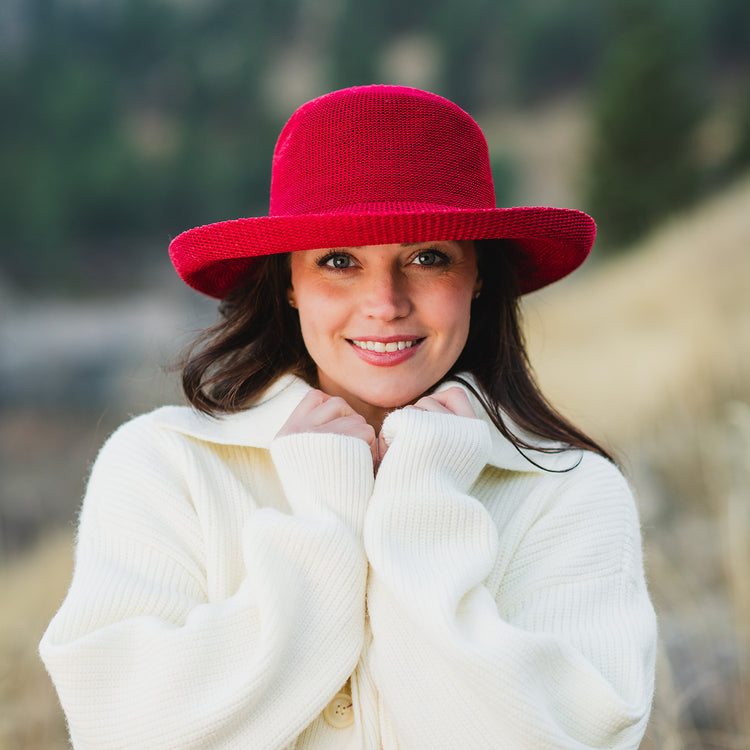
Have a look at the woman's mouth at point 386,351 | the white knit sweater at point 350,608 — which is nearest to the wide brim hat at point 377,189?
the woman's mouth at point 386,351

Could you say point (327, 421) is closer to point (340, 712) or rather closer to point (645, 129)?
point (340, 712)

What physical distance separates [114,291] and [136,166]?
422 cm

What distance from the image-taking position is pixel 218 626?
1678 millimetres

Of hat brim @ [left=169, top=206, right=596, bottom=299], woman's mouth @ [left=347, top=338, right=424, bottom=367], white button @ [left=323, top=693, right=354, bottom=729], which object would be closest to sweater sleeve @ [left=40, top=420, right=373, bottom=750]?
white button @ [left=323, top=693, right=354, bottom=729]

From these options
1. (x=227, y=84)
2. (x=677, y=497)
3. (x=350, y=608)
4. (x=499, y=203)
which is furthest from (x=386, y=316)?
(x=227, y=84)

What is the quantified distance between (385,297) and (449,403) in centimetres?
27

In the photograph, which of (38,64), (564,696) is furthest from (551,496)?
(38,64)

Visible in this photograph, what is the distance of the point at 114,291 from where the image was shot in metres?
31.0

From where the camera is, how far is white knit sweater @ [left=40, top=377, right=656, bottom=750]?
1626 mm

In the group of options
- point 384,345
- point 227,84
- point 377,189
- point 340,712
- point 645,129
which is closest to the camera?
point 340,712

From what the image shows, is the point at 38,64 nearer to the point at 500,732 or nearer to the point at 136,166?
the point at 136,166

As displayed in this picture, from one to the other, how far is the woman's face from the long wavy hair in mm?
205

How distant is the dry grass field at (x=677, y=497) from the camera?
144 inches

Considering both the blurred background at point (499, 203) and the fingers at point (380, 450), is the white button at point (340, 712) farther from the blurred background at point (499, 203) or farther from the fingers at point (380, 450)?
the blurred background at point (499, 203)
